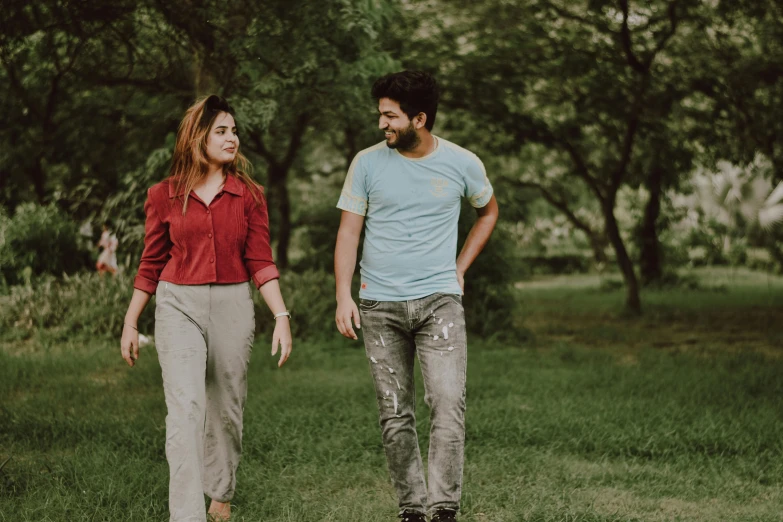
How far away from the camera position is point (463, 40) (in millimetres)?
14906

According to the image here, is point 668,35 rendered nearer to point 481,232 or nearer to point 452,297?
point 481,232

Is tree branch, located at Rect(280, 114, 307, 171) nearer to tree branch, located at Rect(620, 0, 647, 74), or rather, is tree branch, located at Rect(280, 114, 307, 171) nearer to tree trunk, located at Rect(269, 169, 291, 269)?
Result: tree trunk, located at Rect(269, 169, 291, 269)

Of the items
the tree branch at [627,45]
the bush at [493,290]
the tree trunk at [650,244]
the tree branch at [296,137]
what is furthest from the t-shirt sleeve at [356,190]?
the tree trunk at [650,244]

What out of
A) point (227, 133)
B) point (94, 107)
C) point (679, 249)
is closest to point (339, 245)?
point (227, 133)

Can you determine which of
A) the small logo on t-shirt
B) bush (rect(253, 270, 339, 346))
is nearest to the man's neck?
the small logo on t-shirt

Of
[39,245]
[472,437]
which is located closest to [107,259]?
[39,245]

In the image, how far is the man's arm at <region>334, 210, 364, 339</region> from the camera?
4.21 metres

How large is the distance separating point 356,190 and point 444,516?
5.07 ft

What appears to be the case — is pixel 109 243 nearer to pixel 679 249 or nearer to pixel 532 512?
pixel 532 512

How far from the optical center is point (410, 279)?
Answer: 4.21m

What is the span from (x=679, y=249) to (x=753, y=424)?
2433cm

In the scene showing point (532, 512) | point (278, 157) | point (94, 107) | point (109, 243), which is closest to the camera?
point (532, 512)

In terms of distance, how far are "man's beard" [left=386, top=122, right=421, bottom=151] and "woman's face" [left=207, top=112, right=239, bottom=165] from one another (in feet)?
2.41

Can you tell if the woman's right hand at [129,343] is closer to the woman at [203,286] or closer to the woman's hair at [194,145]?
the woman at [203,286]
